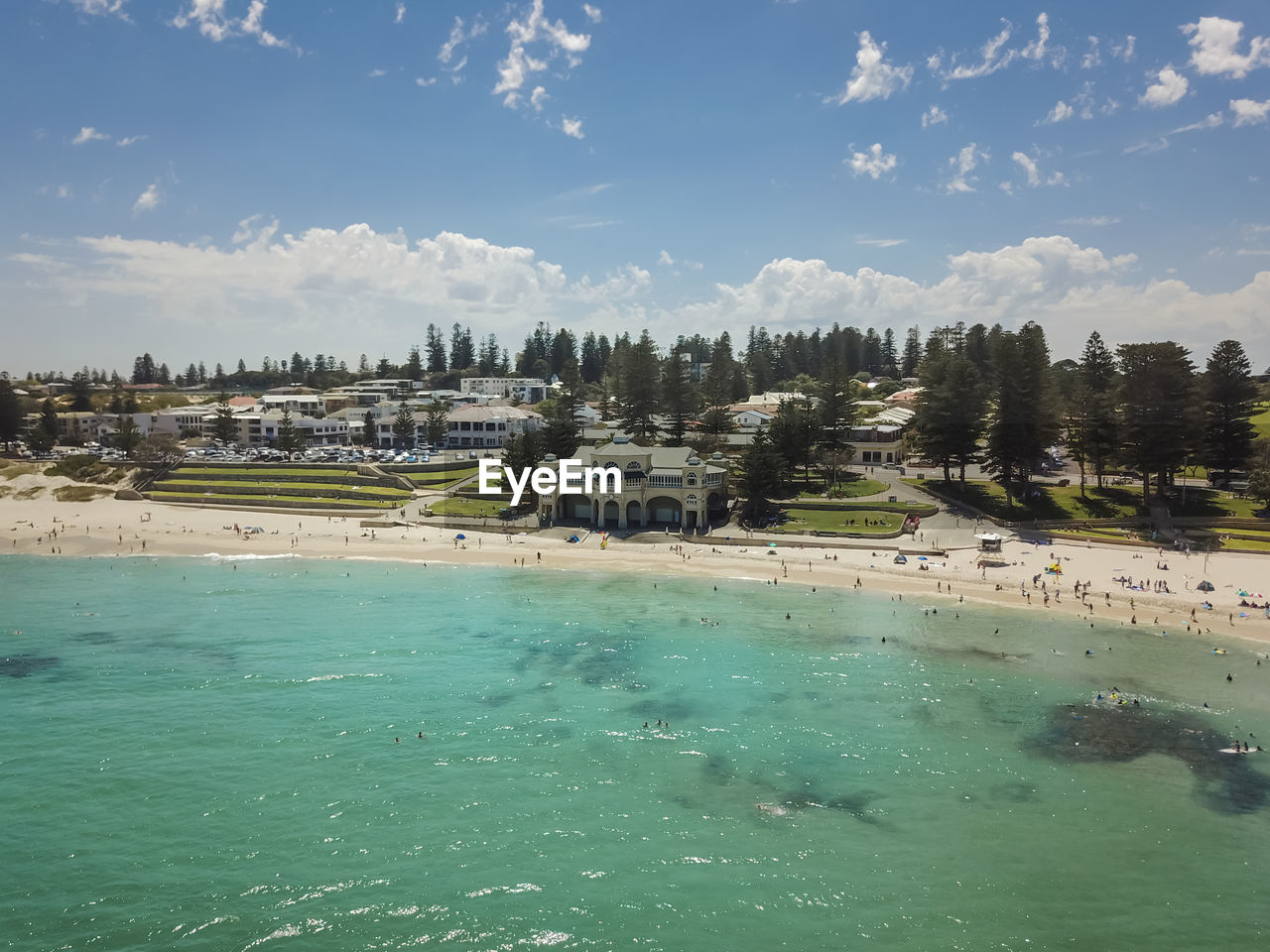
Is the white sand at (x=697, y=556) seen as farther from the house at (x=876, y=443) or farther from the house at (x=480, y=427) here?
the house at (x=480, y=427)

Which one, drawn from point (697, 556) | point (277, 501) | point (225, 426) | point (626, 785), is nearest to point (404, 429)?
point (225, 426)

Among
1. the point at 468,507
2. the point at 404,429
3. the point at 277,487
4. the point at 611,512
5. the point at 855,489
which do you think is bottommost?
the point at 611,512

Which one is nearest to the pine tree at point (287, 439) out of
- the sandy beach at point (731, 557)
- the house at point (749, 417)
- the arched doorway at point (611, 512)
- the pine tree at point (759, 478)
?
the sandy beach at point (731, 557)

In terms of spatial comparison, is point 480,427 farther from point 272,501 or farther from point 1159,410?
point 1159,410

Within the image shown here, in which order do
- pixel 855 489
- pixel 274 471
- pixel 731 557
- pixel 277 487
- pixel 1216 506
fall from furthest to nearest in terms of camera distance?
pixel 274 471 < pixel 277 487 < pixel 855 489 < pixel 1216 506 < pixel 731 557

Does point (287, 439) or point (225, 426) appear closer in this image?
point (287, 439)

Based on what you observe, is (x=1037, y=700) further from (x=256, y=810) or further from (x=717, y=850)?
(x=256, y=810)
